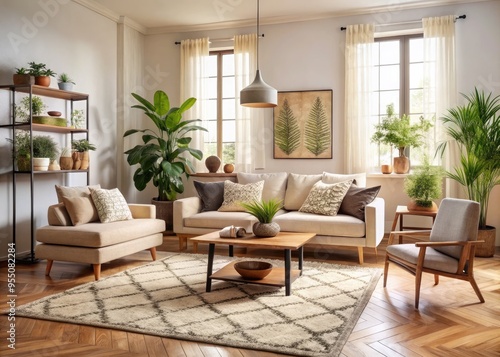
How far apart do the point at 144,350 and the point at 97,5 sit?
16.4 feet

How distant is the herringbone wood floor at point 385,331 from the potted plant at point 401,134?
7.00 ft

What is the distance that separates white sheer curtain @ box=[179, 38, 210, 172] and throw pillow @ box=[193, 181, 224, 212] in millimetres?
1168

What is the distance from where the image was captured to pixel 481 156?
5.00 metres

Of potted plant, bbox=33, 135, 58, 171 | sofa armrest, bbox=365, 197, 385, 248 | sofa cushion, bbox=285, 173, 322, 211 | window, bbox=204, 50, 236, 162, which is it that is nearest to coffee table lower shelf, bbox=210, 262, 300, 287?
sofa armrest, bbox=365, 197, 385, 248

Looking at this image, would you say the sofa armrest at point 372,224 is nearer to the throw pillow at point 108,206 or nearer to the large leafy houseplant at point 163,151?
the throw pillow at point 108,206

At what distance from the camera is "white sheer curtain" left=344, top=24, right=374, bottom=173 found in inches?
240

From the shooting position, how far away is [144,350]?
2.60 m

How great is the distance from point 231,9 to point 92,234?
12.4 feet

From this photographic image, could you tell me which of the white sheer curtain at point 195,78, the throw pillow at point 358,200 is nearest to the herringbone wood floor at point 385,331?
the throw pillow at point 358,200

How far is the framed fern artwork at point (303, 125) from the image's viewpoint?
6344 millimetres

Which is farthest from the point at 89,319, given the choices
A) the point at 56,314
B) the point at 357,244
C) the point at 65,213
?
the point at 357,244

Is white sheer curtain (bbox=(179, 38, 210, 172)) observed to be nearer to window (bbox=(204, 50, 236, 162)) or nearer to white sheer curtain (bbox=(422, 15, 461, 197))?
window (bbox=(204, 50, 236, 162))

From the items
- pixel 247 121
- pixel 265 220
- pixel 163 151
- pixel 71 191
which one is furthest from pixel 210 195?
pixel 265 220

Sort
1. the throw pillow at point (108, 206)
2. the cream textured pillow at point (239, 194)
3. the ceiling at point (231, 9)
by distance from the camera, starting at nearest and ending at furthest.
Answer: the throw pillow at point (108, 206) < the cream textured pillow at point (239, 194) < the ceiling at point (231, 9)
